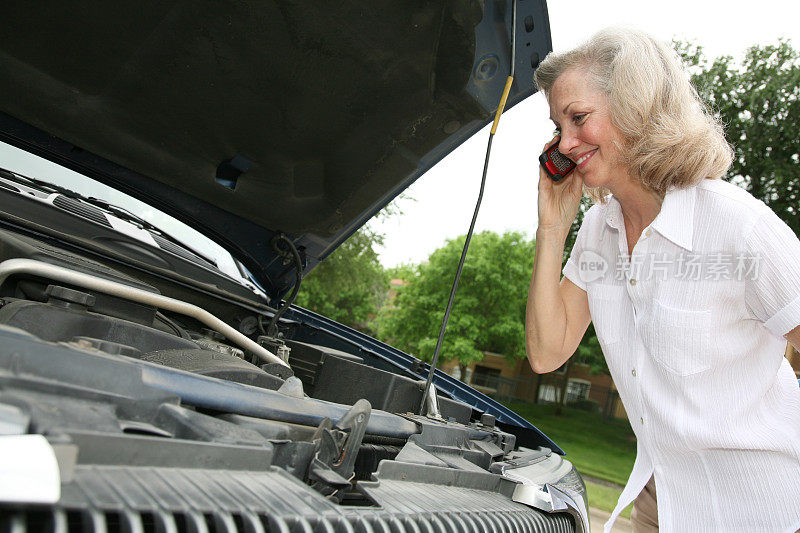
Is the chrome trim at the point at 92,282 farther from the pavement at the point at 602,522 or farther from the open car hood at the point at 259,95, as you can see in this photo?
the pavement at the point at 602,522

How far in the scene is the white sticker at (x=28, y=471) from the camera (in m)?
0.64

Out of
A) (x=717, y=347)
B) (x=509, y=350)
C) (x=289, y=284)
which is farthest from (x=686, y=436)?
(x=509, y=350)

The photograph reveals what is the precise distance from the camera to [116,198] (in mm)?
2420

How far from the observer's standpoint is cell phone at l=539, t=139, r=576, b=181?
1.89 metres

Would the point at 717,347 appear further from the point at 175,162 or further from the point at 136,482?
the point at 175,162

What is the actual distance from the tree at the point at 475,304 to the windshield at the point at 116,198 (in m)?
17.7

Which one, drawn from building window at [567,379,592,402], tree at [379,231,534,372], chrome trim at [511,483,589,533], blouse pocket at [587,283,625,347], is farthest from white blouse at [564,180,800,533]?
building window at [567,379,592,402]

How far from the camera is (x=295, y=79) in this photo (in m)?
2.21

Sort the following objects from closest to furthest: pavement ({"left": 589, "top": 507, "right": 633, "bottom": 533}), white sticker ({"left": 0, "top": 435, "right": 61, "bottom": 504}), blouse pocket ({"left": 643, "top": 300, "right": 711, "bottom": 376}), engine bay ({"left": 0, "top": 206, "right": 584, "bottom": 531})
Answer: white sticker ({"left": 0, "top": 435, "right": 61, "bottom": 504})
engine bay ({"left": 0, "top": 206, "right": 584, "bottom": 531})
blouse pocket ({"left": 643, "top": 300, "right": 711, "bottom": 376})
pavement ({"left": 589, "top": 507, "right": 633, "bottom": 533})

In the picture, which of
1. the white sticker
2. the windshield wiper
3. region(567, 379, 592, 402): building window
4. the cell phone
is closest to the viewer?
the white sticker

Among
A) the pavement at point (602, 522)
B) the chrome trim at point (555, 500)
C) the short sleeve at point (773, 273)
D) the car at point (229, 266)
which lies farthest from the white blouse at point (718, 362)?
the pavement at point (602, 522)

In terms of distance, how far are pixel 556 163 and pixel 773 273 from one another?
0.80 m

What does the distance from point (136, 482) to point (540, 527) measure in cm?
104

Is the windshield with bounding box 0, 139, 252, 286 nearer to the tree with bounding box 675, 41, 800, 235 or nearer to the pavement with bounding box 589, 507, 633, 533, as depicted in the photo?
the pavement with bounding box 589, 507, 633, 533
